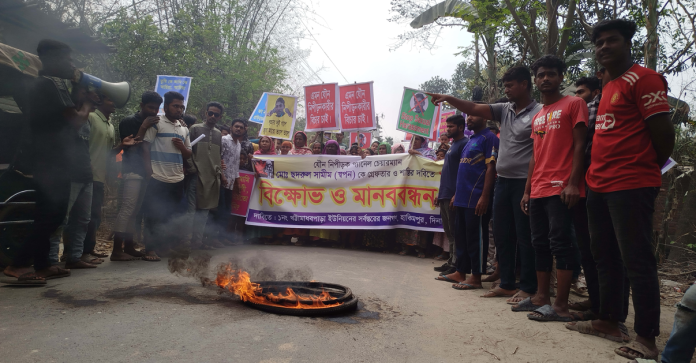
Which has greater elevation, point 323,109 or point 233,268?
point 323,109

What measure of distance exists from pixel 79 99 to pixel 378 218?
185 inches

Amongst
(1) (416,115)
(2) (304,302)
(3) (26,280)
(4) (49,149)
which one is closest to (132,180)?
(4) (49,149)

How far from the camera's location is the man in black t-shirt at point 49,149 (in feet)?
12.6

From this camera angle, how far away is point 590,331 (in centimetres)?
303

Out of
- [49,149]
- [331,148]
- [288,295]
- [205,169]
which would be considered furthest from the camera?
[331,148]

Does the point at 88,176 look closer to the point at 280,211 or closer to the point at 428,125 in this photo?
the point at 280,211

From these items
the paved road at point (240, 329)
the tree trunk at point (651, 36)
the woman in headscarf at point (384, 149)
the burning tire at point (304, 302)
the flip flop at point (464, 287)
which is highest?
the tree trunk at point (651, 36)

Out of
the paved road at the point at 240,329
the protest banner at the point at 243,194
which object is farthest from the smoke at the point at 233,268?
the protest banner at the point at 243,194

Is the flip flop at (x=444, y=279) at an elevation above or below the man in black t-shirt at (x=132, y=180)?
below

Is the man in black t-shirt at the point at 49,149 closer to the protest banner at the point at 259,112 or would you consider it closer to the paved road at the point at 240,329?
the paved road at the point at 240,329

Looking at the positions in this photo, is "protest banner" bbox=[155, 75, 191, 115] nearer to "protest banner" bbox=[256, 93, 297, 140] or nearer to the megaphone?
"protest banner" bbox=[256, 93, 297, 140]

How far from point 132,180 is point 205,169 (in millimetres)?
1389

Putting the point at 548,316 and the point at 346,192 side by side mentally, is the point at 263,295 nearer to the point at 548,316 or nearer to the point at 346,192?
the point at 548,316

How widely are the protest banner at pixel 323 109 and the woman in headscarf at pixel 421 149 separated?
5.51 feet
